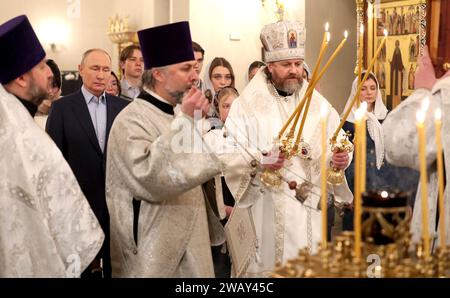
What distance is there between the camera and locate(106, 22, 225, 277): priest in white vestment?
324 centimetres

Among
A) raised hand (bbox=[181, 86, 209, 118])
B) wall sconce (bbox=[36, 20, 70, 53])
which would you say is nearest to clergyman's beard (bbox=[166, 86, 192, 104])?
raised hand (bbox=[181, 86, 209, 118])

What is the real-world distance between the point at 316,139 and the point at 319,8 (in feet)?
2.11

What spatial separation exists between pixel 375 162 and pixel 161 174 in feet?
2.76

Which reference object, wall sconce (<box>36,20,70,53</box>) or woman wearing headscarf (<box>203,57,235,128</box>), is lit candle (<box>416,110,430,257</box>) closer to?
woman wearing headscarf (<box>203,57,235,128</box>)

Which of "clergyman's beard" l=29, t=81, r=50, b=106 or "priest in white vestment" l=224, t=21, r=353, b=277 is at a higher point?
"clergyman's beard" l=29, t=81, r=50, b=106

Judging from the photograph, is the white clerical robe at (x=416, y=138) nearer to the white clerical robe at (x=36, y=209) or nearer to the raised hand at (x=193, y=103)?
the raised hand at (x=193, y=103)

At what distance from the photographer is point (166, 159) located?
324 cm

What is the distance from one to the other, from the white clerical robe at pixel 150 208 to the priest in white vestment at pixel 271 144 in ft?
1.81

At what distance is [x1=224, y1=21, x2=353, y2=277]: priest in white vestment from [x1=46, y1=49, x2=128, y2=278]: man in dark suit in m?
0.68

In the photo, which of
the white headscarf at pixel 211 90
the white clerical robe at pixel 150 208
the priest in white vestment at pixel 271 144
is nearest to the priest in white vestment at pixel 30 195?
the white clerical robe at pixel 150 208

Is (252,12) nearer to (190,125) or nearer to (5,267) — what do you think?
(190,125)

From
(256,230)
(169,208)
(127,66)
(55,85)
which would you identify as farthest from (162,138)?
(55,85)

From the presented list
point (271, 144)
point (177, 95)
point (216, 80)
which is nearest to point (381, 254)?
point (177, 95)

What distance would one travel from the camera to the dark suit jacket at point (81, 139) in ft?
14.1
